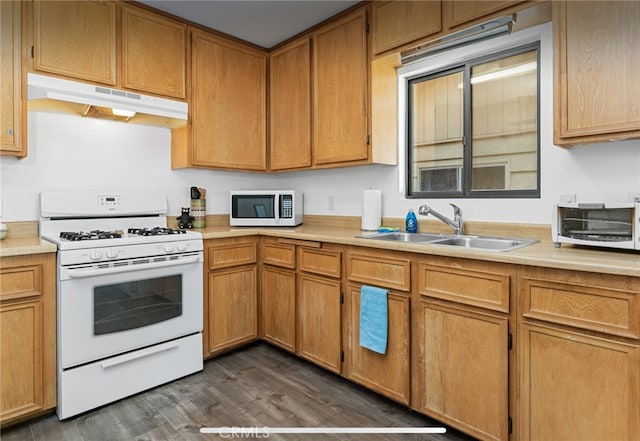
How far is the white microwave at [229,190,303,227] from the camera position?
3.02 meters

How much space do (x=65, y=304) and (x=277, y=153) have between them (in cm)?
193

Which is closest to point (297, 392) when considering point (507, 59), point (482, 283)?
point (482, 283)

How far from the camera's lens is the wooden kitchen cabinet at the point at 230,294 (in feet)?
8.58

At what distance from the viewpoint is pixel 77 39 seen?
7.65ft

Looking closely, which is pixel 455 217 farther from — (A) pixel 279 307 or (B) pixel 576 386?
(A) pixel 279 307

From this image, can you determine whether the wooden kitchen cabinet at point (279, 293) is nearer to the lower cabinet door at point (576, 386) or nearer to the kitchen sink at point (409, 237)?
the kitchen sink at point (409, 237)

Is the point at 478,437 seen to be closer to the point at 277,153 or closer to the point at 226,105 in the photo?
the point at 277,153

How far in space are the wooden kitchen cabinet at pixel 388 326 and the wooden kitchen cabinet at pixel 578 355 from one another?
0.56 meters

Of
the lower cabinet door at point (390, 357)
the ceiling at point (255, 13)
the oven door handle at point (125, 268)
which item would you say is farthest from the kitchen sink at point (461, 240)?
the ceiling at point (255, 13)

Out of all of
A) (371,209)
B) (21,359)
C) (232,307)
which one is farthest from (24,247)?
(371,209)

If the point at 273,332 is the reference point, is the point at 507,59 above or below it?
above

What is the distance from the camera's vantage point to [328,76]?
281 centimetres

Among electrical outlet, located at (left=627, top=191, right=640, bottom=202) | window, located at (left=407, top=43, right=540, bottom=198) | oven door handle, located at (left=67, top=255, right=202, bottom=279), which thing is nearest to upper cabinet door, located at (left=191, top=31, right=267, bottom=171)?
oven door handle, located at (left=67, top=255, right=202, bottom=279)

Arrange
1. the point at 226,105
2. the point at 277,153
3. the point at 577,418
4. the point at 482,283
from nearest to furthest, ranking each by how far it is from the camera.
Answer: the point at 577,418
the point at 482,283
the point at 226,105
the point at 277,153
